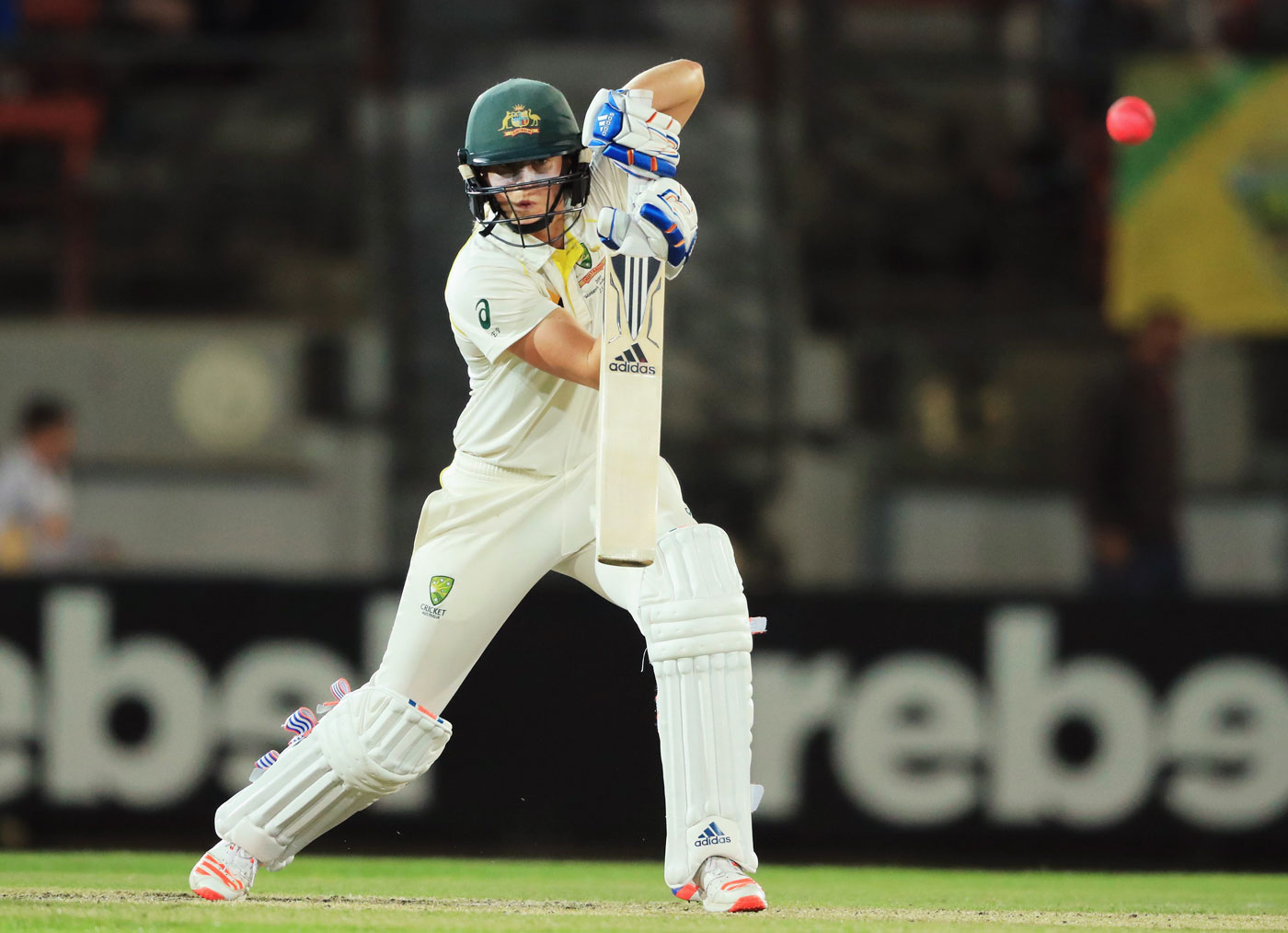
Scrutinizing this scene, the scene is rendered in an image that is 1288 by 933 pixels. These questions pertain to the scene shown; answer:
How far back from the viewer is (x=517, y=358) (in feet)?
12.5

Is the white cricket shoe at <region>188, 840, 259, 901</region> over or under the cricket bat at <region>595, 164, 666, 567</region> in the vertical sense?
under

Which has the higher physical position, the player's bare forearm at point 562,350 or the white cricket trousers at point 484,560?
the player's bare forearm at point 562,350

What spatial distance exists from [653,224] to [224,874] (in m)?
1.63

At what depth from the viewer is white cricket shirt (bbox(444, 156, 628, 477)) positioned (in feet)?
12.4

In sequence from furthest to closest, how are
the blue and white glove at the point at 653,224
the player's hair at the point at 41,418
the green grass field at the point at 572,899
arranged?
the player's hair at the point at 41,418 → the blue and white glove at the point at 653,224 → the green grass field at the point at 572,899

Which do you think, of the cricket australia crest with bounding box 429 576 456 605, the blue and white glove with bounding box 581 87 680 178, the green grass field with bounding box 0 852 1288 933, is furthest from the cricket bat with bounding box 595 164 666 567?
the green grass field with bounding box 0 852 1288 933

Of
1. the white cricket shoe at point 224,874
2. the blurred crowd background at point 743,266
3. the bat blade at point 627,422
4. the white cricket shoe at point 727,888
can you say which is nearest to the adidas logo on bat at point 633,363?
the bat blade at point 627,422

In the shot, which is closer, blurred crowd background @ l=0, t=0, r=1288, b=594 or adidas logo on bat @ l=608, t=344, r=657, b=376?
adidas logo on bat @ l=608, t=344, r=657, b=376

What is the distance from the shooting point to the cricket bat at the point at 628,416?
3.64 metres

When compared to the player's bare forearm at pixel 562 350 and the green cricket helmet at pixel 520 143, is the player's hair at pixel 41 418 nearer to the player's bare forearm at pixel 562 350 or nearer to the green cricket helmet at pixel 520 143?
the green cricket helmet at pixel 520 143

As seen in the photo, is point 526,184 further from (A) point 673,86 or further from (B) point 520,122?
(A) point 673,86

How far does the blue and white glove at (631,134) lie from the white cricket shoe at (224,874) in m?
1.66

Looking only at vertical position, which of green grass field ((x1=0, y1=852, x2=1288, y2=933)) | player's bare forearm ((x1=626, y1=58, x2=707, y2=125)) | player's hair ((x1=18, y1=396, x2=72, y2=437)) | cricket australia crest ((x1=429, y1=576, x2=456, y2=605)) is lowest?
green grass field ((x1=0, y1=852, x2=1288, y2=933))

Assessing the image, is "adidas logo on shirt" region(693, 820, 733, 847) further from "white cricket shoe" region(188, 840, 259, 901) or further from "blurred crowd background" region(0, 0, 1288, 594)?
"blurred crowd background" region(0, 0, 1288, 594)
